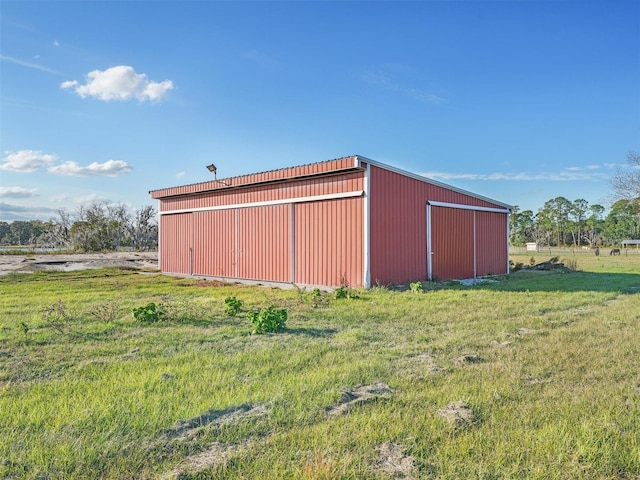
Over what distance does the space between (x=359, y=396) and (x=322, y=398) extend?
0.29 meters

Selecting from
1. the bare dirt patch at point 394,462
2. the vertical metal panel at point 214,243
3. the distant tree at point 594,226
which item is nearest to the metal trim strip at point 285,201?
the vertical metal panel at point 214,243

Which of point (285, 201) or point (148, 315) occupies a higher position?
point (285, 201)

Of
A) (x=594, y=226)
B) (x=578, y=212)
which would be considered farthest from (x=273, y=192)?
(x=578, y=212)

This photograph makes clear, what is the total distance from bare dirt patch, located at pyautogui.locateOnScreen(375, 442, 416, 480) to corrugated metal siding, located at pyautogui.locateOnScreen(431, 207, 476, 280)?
9.65 metres

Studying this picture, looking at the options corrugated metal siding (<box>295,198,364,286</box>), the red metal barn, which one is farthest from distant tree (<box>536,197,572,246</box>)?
corrugated metal siding (<box>295,198,364,286</box>)

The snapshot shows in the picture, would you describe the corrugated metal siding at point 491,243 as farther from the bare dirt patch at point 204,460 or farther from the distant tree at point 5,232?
the distant tree at point 5,232

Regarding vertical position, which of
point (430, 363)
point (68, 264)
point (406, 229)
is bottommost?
point (430, 363)

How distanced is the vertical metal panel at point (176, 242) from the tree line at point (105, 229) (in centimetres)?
2223

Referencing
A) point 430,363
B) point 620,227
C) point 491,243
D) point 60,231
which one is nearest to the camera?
point 430,363

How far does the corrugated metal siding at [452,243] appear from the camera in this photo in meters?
11.7

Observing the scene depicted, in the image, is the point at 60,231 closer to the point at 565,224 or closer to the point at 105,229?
the point at 105,229

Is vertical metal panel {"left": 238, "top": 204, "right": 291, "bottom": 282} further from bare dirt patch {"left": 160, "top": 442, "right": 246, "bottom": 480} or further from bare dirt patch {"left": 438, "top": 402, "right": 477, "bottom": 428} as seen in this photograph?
bare dirt patch {"left": 160, "top": 442, "right": 246, "bottom": 480}

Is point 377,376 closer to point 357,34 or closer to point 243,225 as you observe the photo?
point 243,225

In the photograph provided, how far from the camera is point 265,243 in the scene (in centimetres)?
1198
